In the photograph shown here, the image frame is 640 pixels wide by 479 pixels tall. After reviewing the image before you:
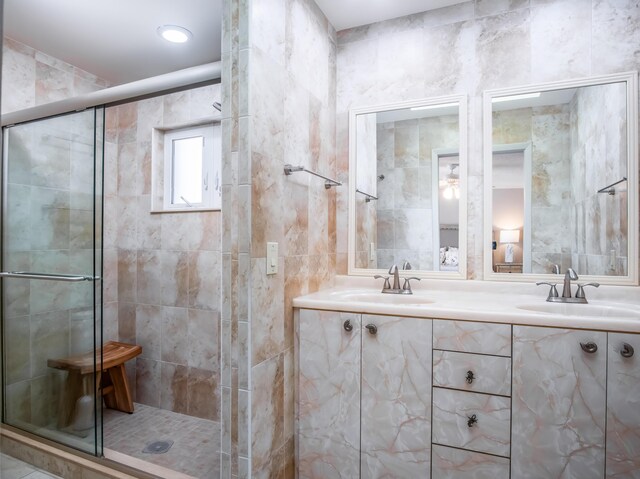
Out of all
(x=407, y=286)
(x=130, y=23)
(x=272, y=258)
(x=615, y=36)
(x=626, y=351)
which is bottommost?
(x=626, y=351)

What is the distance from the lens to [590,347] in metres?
1.26

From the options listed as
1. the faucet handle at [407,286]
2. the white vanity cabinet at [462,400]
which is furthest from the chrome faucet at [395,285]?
the white vanity cabinet at [462,400]

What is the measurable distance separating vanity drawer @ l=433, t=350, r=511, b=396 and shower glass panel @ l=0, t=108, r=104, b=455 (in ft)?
5.15

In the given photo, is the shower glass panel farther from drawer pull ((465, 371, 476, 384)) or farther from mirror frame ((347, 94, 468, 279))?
drawer pull ((465, 371, 476, 384))

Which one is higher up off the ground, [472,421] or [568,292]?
[568,292]

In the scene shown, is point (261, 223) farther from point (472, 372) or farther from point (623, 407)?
point (623, 407)

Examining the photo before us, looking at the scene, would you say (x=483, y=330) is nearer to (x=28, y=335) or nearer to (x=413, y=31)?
(x=413, y=31)

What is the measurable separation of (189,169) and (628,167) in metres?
2.51

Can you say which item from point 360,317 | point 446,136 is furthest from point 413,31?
point 360,317

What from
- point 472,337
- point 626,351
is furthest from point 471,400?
point 626,351

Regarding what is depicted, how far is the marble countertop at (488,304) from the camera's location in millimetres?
1305

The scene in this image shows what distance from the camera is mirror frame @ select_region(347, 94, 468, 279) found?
1.94 metres

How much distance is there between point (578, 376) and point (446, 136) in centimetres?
126

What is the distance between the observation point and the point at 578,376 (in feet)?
4.19
